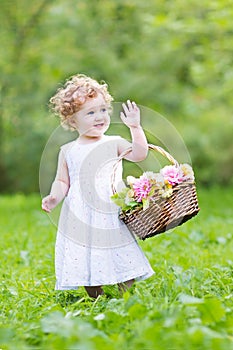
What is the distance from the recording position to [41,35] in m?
12.0

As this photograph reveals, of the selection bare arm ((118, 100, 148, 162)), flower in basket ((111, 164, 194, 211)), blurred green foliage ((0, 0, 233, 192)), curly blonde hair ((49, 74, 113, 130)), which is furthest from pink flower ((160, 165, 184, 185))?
blurred green foliage ((0, 0, 233, 192))

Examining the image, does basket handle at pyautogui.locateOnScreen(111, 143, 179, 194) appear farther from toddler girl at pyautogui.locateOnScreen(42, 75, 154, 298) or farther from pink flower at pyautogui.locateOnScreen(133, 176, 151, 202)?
pink flower at pyautogui.locateOnScreen(133, 176, 151, 202)

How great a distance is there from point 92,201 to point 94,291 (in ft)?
1.58

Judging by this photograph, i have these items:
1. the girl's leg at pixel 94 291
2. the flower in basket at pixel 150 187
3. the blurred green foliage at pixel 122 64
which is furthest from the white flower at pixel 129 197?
the blurred green foliage at pixel 122 64

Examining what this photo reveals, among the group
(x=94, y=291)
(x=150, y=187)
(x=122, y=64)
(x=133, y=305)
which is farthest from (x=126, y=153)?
(x=122, y=64)

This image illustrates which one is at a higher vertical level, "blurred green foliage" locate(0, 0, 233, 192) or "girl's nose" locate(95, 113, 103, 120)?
"blurred green foliage" locate(0, 0, 233, 192)

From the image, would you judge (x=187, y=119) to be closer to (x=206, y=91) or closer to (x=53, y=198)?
(x=206, y=91)

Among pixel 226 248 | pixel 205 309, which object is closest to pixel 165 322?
pixel 205 309

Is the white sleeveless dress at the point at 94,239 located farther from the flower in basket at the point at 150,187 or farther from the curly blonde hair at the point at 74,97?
the curly blonde hair at the point at 74,97

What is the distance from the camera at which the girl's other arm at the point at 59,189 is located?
3574 mm

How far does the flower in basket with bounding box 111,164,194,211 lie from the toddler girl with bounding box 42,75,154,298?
0.38 feet

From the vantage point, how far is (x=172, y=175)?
3350 millimetres

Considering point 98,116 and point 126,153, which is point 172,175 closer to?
point 126,153

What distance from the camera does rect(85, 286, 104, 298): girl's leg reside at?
3.55 metres
